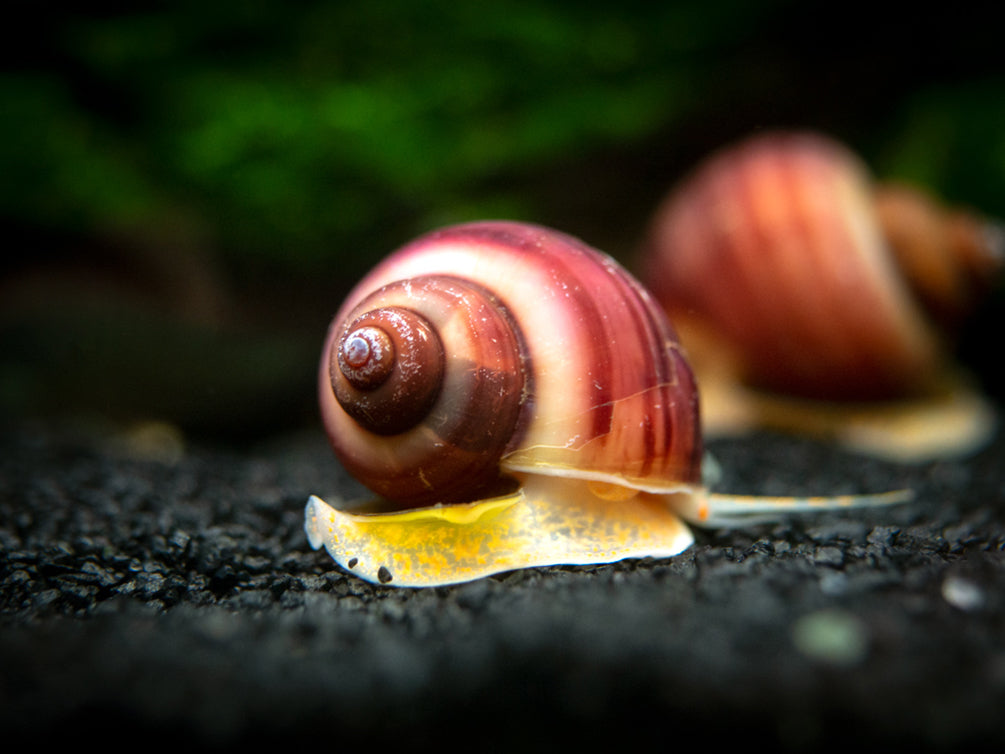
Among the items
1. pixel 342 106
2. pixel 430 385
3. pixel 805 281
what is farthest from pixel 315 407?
pixel 805 281

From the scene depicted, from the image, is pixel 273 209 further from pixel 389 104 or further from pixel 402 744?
pixel 402 744

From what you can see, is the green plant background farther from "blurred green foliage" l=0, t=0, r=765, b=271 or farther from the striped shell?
the striped shell

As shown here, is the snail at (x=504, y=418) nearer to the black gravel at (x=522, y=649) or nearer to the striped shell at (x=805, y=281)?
the black gravel at (x=522, y=649)

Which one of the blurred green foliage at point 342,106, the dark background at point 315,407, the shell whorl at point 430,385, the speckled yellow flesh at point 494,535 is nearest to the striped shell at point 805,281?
the dark background at point 315,407

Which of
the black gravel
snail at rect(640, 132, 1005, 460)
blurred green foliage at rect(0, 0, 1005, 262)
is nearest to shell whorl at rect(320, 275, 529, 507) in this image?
the black gravel

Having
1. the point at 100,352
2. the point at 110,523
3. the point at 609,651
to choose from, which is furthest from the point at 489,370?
the point at 100,352

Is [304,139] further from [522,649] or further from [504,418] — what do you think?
[522,649]
